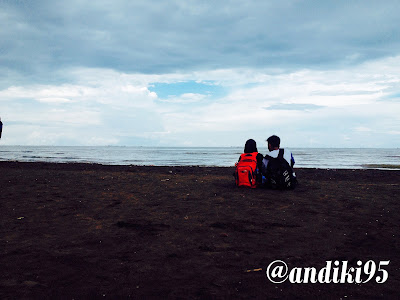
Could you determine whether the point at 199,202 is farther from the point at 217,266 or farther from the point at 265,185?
the point at 217,266

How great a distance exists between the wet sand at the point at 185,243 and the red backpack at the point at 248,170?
145cm

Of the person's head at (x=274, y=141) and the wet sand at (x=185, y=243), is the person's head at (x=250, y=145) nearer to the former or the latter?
the person's head at (x=274, y=141)

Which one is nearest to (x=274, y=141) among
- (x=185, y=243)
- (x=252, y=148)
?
(x=252, y=148)

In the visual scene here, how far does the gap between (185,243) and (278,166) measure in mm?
5094

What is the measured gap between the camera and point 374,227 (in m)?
4.81

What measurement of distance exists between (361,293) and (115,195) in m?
5.97

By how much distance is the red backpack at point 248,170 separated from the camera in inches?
344

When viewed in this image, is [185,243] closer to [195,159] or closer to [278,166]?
[278,166]

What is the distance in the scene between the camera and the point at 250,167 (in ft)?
28.7

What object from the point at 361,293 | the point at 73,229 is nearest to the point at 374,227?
the point at 361,293

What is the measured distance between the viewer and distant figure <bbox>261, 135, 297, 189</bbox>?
8.38 m

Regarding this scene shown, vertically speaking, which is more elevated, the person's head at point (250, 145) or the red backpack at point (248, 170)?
the person's head at point (250, 145)

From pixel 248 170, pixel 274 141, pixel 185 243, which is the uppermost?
pixel 274 141

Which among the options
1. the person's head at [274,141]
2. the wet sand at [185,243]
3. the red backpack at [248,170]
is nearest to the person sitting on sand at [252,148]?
the red backpack at [248,170]
